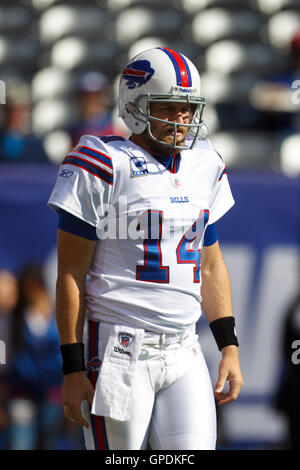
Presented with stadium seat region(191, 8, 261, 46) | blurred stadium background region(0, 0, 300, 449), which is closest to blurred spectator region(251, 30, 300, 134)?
blurred stadium background region(0, 0, 300, 449)

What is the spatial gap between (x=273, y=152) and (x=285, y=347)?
202 cm

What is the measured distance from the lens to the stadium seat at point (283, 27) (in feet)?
24.4

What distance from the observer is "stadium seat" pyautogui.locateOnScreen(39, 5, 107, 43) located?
782cm

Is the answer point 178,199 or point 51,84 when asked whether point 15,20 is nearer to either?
point 51,84

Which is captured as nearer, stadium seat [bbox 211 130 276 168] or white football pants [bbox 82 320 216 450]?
white football pants [bbox 82 320 216 450]

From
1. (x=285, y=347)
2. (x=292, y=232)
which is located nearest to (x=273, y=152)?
(x=292, y=232)

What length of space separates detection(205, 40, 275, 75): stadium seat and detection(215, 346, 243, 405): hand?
528cm

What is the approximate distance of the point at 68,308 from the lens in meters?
2.29

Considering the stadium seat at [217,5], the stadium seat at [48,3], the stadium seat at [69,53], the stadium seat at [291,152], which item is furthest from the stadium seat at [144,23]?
the stadium seat at [291,152]

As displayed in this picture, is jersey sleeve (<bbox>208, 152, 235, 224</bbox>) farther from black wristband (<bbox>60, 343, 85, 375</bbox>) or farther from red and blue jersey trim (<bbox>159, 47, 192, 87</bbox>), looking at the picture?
black wristband (<bbox>60, 343, 85, 375</bbox>)

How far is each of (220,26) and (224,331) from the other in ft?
18.6

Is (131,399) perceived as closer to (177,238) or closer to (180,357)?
(180,357)

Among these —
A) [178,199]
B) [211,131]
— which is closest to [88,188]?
[178,199]

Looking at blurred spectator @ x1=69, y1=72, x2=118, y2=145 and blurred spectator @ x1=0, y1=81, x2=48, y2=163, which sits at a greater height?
blurred spectator @ x1=69, y1=72, x2=118, y2=145
